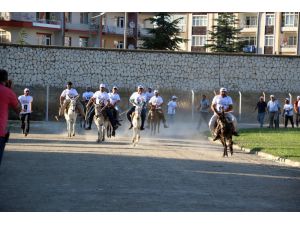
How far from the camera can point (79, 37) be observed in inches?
3396

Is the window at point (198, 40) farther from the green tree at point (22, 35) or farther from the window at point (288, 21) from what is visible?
the green tree at point (22, 35)

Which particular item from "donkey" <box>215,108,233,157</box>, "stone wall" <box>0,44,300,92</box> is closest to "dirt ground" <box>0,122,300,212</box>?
"donkey" <box>215,108,233,157</box>

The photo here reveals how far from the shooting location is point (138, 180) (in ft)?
51.1

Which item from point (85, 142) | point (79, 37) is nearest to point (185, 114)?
point (85, 142)

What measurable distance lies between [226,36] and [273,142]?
51357 millimetres

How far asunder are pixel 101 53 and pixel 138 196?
3935 centimetres

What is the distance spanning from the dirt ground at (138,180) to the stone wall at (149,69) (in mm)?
23923

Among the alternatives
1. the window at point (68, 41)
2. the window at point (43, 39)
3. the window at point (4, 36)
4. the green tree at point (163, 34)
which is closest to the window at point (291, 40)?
the green tree at point (163, 34)

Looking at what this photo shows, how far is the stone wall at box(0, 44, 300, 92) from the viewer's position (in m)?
50.2

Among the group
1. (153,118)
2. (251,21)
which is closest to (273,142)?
(153,118)

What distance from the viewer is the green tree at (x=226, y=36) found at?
79.6 m

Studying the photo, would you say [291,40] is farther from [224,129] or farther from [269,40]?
[224,129]

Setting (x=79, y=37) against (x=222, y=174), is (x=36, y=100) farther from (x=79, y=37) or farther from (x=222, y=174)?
(x=79, y=37)

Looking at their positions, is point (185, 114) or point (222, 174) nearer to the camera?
point (222, 174)
